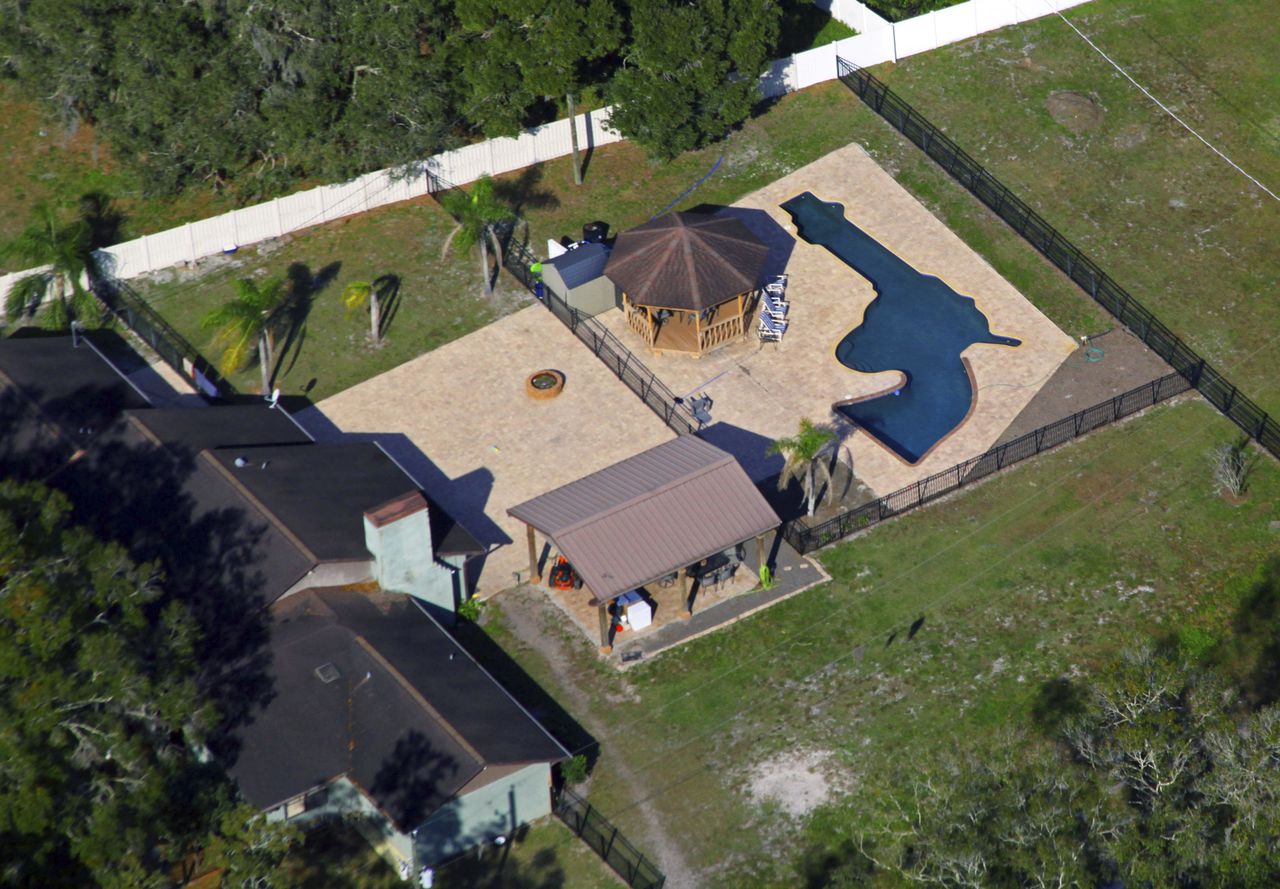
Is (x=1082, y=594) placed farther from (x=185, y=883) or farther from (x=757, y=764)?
(x=185, y=883)

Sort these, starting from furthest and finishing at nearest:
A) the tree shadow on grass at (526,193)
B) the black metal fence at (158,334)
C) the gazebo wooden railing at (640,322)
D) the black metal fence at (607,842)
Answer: the tree shadow on grass at (526,193) → the gazebo wooden railing at (640,322) → the black metal fence at (158,334) → the black metal fence at (607,842)

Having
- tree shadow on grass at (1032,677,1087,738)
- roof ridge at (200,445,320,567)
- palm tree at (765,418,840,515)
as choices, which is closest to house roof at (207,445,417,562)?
roof ridge at (200,445,320,567)

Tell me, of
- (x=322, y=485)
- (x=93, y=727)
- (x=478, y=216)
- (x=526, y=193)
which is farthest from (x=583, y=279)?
(x=93, y=727)

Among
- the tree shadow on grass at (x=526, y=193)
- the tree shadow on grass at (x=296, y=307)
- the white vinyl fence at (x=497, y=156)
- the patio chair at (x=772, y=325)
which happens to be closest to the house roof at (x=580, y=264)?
the tree shadow on grass at (x=526, y=193)

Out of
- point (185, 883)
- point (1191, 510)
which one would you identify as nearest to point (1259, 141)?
point (1191, 510)

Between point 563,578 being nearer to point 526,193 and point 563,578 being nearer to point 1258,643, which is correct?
point 526,193

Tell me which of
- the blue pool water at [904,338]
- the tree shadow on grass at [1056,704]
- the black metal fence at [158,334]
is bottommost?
the tree shadow on grass at [1056,704]

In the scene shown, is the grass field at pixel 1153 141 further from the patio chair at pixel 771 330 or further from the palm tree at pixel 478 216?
the palm tree at pixel 478 216

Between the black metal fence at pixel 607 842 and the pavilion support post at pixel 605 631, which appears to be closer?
the black metal fence at pixel 607 842
